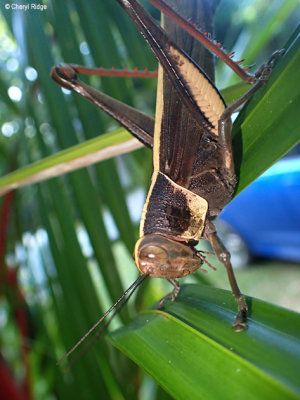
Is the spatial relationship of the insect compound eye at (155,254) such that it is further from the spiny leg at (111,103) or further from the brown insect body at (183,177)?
the spiny leg at (111,103)

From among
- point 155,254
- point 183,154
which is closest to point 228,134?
point 183,154

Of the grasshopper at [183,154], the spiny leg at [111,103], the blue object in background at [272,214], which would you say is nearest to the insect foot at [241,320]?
the grasshopper at [183,154]

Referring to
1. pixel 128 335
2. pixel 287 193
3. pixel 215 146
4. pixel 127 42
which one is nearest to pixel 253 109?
pixel 215 146

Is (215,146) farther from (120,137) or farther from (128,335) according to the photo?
(128,335)

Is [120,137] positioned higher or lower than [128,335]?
higher

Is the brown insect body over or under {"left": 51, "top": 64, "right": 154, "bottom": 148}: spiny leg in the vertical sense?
under

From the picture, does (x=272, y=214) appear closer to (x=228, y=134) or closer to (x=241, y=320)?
(x=228, y=134)

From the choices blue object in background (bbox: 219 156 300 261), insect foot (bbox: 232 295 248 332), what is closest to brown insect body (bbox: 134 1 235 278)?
insect foot (bbox: 232 295 248 332)

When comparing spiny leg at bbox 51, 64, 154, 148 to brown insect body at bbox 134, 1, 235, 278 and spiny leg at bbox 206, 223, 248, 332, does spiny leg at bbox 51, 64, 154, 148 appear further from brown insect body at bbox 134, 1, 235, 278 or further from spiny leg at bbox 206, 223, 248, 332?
spiny leg at bbox 206, 223, 248, 332

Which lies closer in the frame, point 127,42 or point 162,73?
point 162,73
